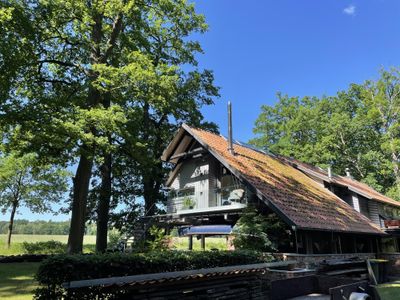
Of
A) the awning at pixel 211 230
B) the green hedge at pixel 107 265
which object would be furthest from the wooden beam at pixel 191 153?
the green hedge at pixel 107 265

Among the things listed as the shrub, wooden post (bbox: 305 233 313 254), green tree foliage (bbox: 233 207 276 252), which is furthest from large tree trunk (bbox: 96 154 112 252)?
wooden post (bbox: 305 233 313 254)

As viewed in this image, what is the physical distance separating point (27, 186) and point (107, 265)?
30241mm

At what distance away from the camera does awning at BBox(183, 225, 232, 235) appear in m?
16.6

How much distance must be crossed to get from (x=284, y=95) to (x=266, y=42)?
22337 millimetres

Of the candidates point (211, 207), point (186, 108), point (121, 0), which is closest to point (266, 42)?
point (186, 108)

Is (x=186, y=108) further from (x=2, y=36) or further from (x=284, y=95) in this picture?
(x=284, y=95)

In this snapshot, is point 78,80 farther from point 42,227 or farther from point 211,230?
point 42,227

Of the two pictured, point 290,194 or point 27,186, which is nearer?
point 290,194

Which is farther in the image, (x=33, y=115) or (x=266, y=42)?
(x=266, y=42)

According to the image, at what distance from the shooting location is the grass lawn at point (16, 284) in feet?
34.7

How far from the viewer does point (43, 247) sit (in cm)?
2962

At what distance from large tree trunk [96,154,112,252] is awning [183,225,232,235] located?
8343 millimetres

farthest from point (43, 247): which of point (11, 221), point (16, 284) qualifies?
point (16, 284)

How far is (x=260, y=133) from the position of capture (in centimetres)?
4719
